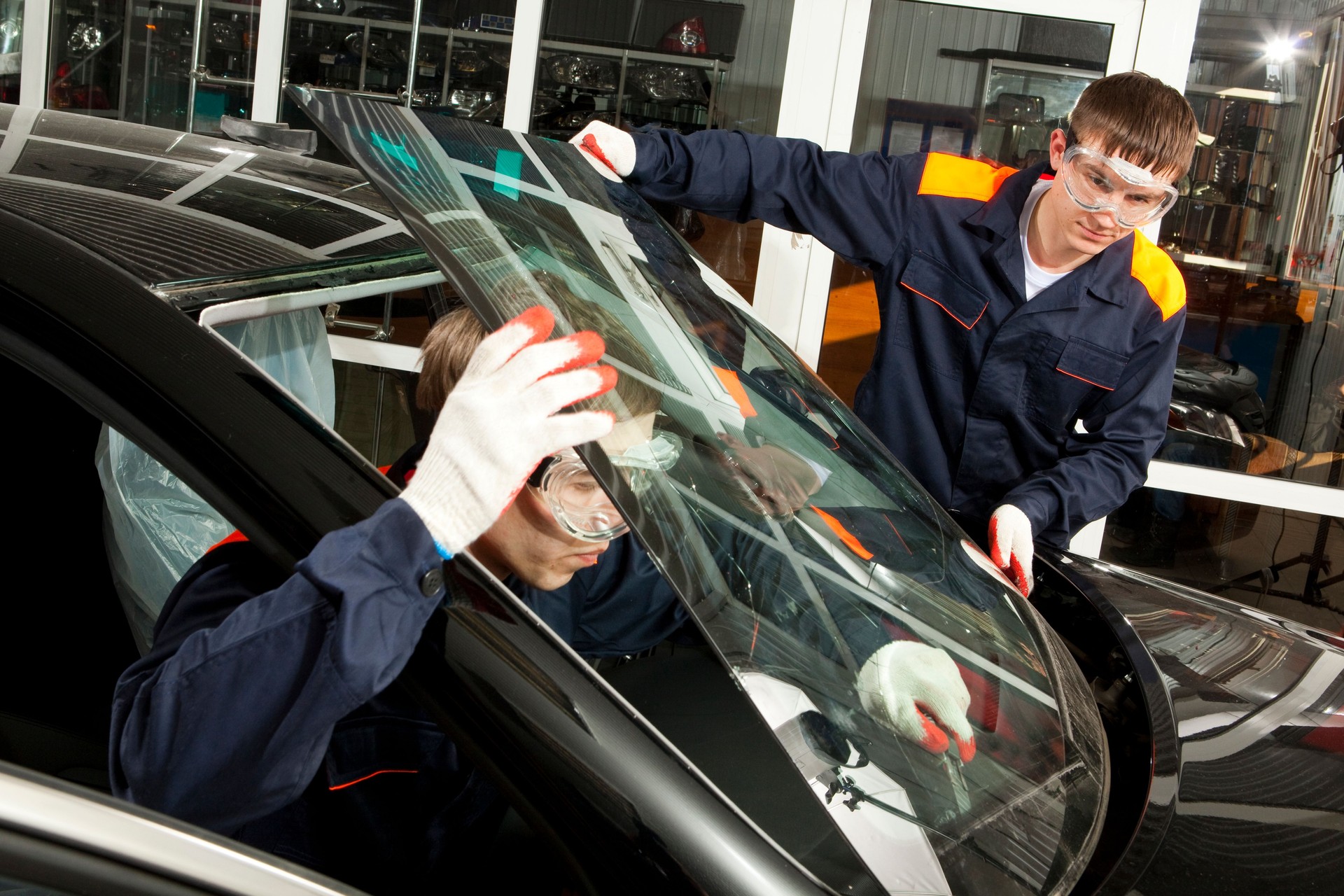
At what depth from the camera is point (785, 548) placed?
3.24 feet

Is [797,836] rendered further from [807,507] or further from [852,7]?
[852,7]

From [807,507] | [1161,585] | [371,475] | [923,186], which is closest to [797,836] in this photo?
[807,507]

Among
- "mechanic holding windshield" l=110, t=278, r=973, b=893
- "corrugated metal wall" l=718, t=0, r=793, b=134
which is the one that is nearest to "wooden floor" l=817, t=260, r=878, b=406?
"corrugated metal wall" l=718, t=0, r=793, b=134

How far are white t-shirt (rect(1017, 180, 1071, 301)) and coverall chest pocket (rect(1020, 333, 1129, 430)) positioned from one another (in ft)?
0.39

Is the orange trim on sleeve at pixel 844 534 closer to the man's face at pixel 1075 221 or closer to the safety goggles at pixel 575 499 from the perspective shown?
the safety goggles at pixel 575 499

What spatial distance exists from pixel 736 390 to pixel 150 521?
33.2 inches

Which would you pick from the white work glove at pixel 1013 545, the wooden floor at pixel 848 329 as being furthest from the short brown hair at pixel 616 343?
the wooden floor at pixel 848 329

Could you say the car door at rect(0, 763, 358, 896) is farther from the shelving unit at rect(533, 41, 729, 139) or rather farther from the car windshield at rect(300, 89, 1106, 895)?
the shelving unit at rect(533, 41, 729, 139)

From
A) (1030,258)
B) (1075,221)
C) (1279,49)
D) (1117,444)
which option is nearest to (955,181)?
(1030,258)

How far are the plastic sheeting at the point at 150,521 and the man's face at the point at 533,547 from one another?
1.17ft

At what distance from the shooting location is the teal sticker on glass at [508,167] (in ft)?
3.78

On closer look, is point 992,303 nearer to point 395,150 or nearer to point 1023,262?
point 1023,262

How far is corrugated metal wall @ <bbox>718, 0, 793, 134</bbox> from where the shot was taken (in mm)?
3654

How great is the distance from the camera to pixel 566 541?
1160mm
